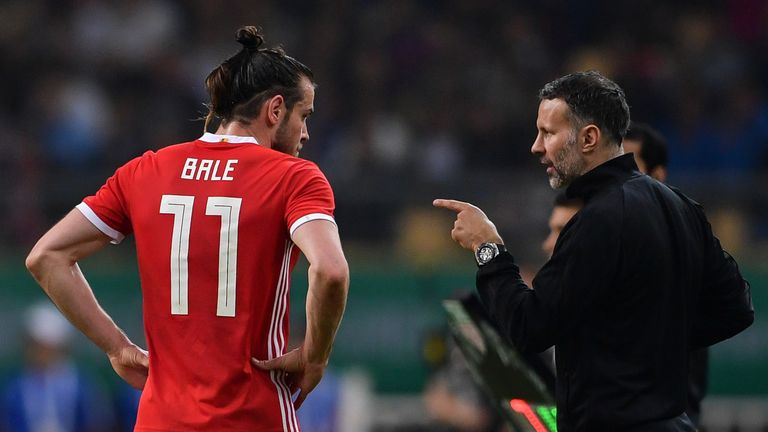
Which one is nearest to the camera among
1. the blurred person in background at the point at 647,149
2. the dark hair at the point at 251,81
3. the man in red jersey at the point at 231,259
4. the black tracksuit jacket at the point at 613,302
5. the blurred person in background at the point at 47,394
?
the black tracksuit jacket at the point at 613,302

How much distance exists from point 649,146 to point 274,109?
177 cm

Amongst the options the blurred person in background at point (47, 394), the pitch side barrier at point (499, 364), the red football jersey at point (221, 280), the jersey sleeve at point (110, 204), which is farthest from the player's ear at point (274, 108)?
the blurred person in background at point (47, 394)

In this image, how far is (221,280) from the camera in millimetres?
4191

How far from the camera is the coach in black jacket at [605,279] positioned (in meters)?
4.02

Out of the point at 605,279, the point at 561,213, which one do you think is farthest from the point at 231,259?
the point at 561,213

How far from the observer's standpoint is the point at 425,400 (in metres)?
10.6

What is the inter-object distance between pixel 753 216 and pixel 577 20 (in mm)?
3853

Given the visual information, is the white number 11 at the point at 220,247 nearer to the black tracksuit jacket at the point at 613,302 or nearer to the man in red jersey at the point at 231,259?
the man in red jersey at the point at 231,259

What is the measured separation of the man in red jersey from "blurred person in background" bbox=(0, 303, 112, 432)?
19.3ft

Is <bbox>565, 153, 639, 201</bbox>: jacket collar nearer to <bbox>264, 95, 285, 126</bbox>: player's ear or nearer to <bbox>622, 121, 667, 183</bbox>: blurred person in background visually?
<bbox>264, 95, 285, 126</bbox>: player's ear

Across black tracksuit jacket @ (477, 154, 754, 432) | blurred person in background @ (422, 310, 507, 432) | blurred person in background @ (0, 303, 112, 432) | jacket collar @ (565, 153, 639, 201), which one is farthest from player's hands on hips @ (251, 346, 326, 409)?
blurred person in background @ (0, 303, 112, 432)

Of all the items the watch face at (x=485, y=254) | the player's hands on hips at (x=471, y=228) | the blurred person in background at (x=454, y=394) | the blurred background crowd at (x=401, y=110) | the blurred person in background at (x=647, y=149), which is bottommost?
the blurred person in background at (x=454, y=394)

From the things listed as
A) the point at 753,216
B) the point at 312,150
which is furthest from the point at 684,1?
the point at 312,150

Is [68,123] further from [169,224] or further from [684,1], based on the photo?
[169,224]
